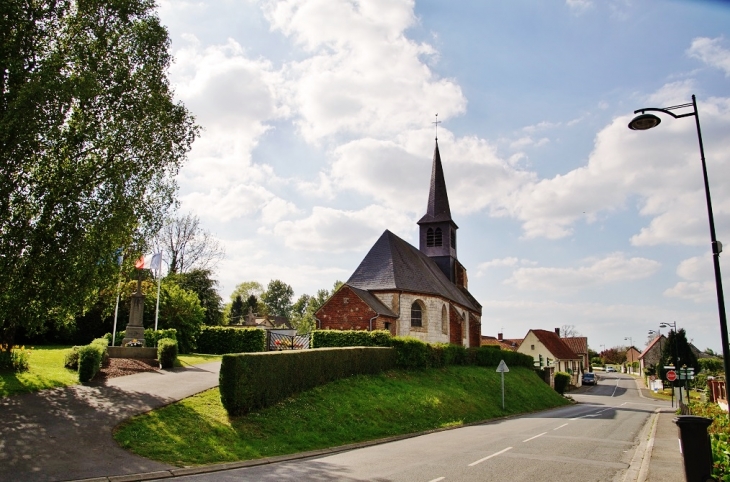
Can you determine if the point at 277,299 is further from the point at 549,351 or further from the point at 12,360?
the point at 12,360

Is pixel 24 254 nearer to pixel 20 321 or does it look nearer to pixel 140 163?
pixel 20 321

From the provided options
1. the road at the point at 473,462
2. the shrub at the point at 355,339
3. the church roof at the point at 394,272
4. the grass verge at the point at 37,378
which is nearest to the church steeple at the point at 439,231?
the church roof at the point at 394,272

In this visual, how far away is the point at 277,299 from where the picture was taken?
12356 centimetres

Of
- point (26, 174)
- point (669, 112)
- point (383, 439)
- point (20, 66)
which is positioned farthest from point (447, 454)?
point (20, 66)

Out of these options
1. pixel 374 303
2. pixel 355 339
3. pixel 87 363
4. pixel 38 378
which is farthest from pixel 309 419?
pixel 374 303

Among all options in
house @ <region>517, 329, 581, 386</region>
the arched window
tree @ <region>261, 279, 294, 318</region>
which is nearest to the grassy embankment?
the arched window

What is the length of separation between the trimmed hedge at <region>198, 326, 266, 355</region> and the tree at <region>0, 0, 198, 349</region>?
1436 cm

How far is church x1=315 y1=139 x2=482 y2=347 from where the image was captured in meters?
32.3

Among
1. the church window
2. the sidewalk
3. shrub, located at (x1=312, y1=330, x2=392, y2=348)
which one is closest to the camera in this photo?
the sidewalk

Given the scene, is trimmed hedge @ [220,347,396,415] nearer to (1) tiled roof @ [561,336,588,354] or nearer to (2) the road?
(2) the road

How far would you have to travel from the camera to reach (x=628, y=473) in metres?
10.3

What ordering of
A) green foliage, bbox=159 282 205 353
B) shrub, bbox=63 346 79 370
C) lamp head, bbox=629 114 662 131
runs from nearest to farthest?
lamp head, bbox=629 114 662 131 → shrub, bbox=63 346 79 370 → green foliage, bbox=159 282 205 353

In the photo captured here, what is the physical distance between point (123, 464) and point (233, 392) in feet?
12.6

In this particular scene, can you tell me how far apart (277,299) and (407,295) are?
91926 mm
